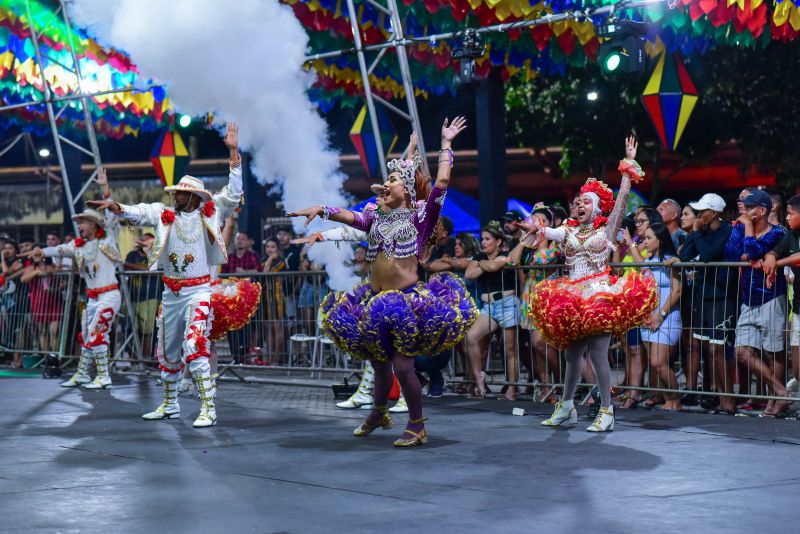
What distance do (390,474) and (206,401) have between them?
3050mm

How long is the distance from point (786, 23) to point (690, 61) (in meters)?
11.8

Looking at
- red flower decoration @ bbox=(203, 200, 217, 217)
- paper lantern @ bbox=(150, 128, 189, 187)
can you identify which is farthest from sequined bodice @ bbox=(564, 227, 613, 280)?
paper lantern @ bbox=(150, 128, 189, 187)

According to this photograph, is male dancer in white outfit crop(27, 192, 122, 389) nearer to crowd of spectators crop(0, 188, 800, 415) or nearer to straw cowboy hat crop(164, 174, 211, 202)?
crowd of spectators crop(0, 188, 800, 415)

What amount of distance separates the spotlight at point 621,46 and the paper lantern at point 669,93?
1.63 m

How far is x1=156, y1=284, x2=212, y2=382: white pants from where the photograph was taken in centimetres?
989

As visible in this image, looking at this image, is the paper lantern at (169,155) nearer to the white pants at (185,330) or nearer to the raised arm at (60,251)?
the raised arm at (60,251)

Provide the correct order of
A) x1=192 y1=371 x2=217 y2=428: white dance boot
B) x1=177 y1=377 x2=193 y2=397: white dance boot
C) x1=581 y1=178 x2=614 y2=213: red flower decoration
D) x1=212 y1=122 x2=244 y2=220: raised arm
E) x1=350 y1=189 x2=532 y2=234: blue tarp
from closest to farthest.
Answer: x1=581 y1=178 x2=614 y2=213: red flower decoration < x1=192 y1=371 x2=217 y2=428: white dance boot < x1=212 y1=122 x2=244 y2=220: raised arm < x1=177 y1=377 x2=193 y2=397: white dance boot < x1=350 y1=189 x2=532 y2=234: blue tarp

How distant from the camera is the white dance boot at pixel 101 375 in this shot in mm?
13234

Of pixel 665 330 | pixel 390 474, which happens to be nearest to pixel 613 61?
pixel 665 330

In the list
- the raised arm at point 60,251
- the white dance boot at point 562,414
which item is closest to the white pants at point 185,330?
the white dance boot at point 562,414

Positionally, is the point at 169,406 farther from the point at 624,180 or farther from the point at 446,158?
the point at 624,180

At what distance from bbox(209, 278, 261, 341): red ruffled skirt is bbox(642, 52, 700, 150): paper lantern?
6.24 m

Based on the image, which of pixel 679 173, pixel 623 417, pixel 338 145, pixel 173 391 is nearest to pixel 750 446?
pixel 623 417

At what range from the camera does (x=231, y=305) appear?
36.2 ft
